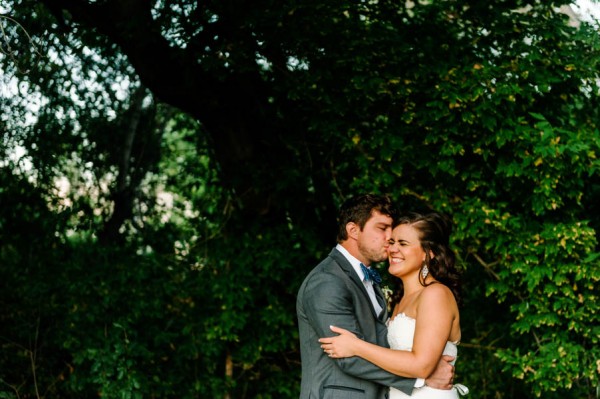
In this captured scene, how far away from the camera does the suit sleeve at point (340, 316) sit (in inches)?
143

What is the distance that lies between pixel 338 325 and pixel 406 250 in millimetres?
640

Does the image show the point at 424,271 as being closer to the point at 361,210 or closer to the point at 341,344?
→ the point at 361,210

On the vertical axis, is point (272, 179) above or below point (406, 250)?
above

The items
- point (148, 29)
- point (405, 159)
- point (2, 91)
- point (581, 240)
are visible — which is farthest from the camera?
point (2, 91)

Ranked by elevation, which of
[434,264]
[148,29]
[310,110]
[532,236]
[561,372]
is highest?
[148,29]

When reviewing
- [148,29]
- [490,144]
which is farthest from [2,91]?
[490,144]

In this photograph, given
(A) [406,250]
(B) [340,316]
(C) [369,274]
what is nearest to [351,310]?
(B) [340,316]

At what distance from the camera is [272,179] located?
7020 millimetres

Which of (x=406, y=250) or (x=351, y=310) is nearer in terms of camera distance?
(x=351, y=310)

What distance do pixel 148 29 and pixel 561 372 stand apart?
455 cm

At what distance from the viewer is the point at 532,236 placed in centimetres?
589

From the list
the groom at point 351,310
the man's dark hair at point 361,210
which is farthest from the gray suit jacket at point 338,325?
the man's dark hair at point 361,210

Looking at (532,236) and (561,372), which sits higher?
(532,236)

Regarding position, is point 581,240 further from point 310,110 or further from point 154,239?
point 154,239
